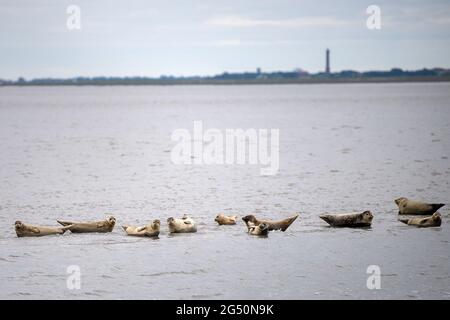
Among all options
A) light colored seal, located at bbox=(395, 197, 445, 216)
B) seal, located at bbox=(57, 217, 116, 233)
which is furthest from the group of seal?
light colored seal, located at bbox=(395, 197, 445, 216)

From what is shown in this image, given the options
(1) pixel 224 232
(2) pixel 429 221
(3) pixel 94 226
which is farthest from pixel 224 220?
(2) pixel 429 221

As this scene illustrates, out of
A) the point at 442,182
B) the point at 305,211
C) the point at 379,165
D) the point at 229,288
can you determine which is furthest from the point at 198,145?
the point at 229,288

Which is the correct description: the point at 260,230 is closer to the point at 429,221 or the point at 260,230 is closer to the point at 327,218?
the point at 327,218

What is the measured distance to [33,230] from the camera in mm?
21609

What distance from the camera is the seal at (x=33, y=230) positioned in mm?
21469

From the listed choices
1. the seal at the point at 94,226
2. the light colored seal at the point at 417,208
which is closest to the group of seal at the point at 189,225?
the seal at the point at 94,226

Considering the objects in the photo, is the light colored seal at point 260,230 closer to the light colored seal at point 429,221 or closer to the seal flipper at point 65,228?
the light colored seal at point 429,221

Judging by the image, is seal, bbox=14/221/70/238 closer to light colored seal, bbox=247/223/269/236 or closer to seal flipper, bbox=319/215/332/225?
light colored seal, bbox=247/223/269/236

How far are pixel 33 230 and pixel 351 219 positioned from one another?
8.45m

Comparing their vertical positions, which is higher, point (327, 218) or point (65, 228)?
point (327, 218)

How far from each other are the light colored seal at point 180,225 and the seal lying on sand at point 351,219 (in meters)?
3.61

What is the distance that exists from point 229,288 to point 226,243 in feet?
13.5
